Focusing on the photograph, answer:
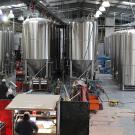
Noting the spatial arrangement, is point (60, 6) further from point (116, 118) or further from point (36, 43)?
point (116, 118)

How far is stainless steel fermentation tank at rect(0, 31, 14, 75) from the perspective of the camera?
Result: 62.9ft

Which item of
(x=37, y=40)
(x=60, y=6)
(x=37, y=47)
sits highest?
(x=60, y=6)

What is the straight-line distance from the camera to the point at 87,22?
15641 millimetres

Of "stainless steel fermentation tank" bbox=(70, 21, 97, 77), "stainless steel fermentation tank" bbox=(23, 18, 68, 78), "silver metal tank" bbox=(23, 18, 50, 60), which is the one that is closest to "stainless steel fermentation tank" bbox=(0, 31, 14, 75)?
"stainless steel fermentation tank" bbox=(23, 18, 68, 78)

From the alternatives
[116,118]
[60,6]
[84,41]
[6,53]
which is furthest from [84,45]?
[60,6]

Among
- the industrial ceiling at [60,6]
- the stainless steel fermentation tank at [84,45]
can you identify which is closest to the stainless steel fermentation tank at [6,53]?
the industrial ceiling at [60,6]

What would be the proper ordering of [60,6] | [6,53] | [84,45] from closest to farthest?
[84,45] < [6,53] < [60,6]

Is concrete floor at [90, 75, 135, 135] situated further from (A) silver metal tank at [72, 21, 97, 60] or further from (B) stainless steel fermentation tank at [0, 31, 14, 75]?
(B) stainless steel fermentation tank at [0, 31, 14, 75]

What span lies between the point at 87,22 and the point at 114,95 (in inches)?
132

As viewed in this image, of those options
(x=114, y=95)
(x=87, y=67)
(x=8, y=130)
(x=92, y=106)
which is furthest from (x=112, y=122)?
(x=87, y=67)

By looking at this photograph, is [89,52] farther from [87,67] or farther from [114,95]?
[114,95]

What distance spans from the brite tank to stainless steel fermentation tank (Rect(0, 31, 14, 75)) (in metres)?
3.35

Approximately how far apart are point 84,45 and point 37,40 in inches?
79.7

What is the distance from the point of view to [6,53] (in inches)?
805
